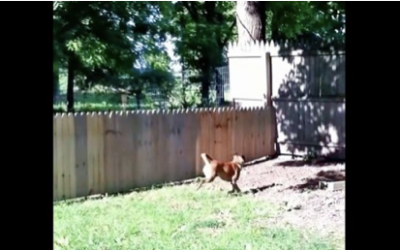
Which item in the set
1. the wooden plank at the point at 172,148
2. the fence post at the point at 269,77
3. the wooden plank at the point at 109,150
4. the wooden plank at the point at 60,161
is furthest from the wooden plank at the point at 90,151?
the fence post at the point at 269,77

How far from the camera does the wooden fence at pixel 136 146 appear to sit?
4859 millimetres

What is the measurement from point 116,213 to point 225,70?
6371mm

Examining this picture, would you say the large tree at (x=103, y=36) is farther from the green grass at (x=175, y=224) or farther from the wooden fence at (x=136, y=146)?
the green grass at (x=175, y=224)

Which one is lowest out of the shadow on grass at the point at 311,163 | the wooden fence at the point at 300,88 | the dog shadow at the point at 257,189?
the dog shadow at the point at 257,189

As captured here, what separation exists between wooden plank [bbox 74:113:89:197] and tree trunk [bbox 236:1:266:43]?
320 centimetres

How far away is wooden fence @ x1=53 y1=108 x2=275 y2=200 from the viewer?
4859 millimetres

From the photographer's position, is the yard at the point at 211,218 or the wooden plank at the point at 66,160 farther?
the wooden plank at the point at 66,160

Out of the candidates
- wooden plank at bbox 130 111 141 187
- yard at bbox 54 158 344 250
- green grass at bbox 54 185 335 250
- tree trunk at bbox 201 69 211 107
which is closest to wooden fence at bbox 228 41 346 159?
yard at bbox 54 158 344 250

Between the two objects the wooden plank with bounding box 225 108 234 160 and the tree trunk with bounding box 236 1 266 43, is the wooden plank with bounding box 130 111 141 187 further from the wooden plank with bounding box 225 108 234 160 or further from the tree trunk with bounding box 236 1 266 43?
the tree trunk with bounding box 236 1 266 43
